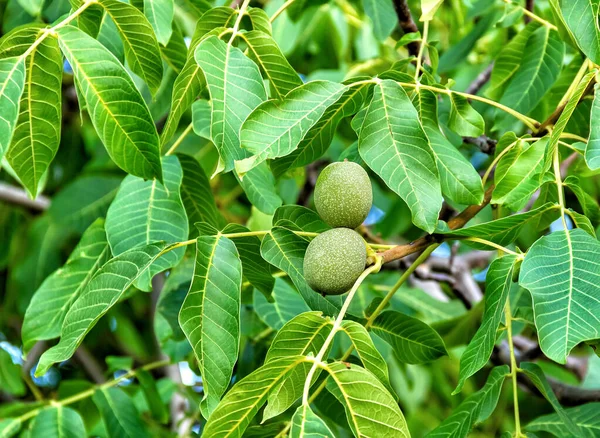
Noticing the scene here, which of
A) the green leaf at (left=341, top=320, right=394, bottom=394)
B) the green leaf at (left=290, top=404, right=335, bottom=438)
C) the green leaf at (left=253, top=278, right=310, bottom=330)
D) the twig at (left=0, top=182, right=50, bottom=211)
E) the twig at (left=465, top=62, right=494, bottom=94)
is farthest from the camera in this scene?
the twig at (left=0, top=182, right=50, bottom=211)

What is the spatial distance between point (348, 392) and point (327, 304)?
9.5 inches

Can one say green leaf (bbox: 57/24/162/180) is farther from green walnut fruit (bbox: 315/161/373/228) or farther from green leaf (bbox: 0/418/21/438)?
green leaf (bbox: 0/418/21/438)

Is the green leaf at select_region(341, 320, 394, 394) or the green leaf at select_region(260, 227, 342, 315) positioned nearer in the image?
the green leaf at select_region(341, 320, 394, 394)

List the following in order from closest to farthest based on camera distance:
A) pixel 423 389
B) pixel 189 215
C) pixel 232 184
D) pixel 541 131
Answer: pixel 541 131 → pixel 189 215 → pixel 423 389 → pixel 232 184

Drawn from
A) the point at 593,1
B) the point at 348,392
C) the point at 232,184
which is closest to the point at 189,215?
the point at 348,392

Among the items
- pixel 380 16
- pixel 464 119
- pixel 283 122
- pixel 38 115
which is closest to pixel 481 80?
pixel 380 16

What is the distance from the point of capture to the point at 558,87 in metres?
1.73

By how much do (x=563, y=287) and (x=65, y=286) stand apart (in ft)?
2.90

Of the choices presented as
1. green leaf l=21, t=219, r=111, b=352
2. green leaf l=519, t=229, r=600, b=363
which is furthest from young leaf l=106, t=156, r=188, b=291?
green leaf l=519, t=229, r=600, b=363

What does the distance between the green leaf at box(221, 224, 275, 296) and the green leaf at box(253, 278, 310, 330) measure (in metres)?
0.28

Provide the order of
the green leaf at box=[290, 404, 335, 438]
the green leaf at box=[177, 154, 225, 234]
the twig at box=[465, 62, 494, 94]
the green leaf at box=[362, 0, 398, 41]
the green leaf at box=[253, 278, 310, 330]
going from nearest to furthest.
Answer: the green leaf at box=[290, 404, 335, 438], the green leaf at box=[177, 154, 225, 234], the green leaf at box=[253, 278, 310, 330], the green leaf at box=[362, 0, 398, 41], the twig at box=[465, 62, 494, 94]

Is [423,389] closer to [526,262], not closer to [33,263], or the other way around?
[33,263]

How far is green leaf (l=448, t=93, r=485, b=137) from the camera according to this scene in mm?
1324

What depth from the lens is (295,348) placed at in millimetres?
1060
